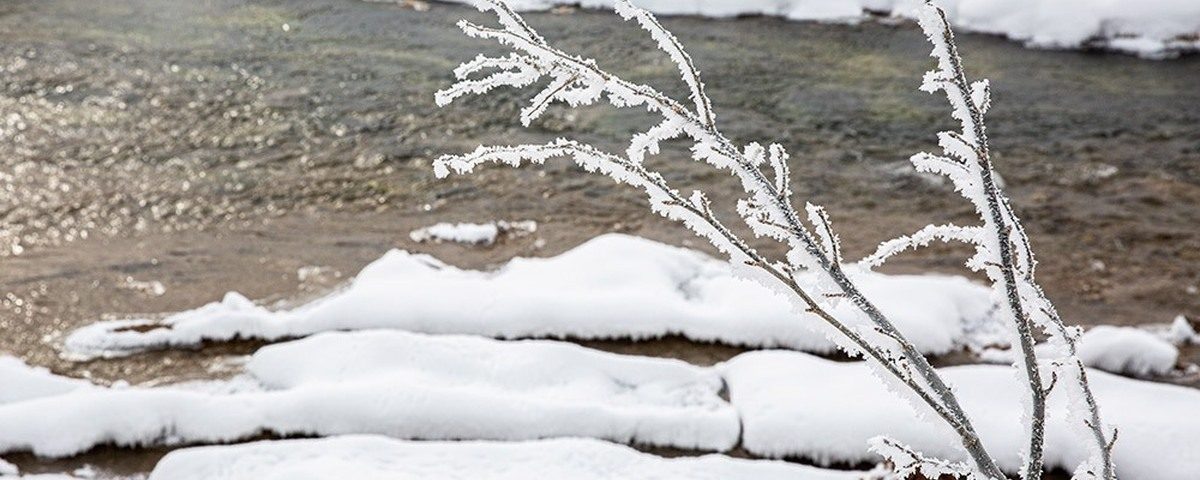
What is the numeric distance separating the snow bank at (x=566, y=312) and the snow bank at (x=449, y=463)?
0.93 m

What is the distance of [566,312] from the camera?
13.3 feet

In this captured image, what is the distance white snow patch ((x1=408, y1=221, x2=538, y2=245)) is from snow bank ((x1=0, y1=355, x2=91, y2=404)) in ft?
6.02

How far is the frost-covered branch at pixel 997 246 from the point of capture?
44.6 inches

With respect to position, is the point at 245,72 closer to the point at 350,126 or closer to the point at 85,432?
the point at 350,126

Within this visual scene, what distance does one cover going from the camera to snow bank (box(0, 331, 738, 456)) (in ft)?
10.7

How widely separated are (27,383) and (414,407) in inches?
57.9

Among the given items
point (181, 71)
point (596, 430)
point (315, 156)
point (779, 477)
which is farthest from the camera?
point (181, 71)

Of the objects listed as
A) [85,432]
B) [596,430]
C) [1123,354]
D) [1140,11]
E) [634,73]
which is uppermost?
[1140,11]

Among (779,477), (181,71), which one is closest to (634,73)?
(181,71)

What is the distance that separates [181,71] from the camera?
304 inches

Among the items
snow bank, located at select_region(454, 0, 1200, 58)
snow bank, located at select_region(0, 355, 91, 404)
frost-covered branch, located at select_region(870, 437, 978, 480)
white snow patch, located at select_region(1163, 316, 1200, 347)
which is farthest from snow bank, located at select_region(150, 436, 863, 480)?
snow bank, located at select_region(454, 0, 1200, 58)

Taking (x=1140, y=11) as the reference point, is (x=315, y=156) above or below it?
below

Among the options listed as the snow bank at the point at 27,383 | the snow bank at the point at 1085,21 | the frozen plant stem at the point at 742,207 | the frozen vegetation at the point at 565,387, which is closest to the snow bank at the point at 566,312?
the frozen vegetation at the point at 565,387

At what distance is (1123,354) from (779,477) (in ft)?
5.67
